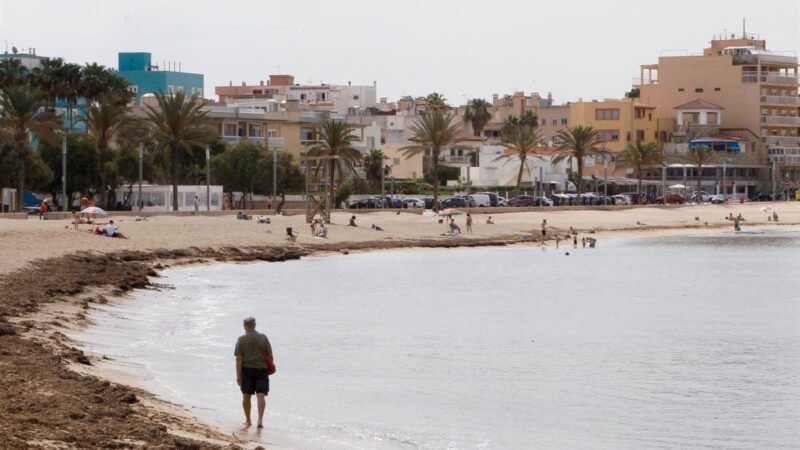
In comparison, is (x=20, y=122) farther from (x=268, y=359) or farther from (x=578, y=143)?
(x=268, y=359)

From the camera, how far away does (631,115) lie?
414 feet

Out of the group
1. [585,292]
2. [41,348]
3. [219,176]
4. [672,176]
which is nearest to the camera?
[41,348]

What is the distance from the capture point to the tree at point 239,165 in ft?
279

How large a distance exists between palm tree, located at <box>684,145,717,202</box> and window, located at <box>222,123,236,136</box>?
42.4 metres

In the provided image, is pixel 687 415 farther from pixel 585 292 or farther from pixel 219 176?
pixel 219 176

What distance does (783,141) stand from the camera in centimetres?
12850

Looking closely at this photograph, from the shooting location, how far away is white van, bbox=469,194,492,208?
94.3m

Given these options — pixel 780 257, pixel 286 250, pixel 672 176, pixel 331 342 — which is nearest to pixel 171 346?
pixel 331 342

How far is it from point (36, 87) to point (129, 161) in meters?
9.46

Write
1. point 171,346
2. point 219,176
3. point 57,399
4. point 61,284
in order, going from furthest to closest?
point 219,176 < point 61,284 < point 171,346 < point 57,399

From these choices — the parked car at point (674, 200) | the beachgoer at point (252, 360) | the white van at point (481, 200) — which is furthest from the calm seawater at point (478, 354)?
the parked car at point (674, 200)

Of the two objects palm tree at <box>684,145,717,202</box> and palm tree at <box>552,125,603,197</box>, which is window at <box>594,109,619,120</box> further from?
palm tree at <box>552,125,603,197</box>

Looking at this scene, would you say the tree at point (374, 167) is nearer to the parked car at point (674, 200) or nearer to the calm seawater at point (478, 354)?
the parked car at point (674, 200)

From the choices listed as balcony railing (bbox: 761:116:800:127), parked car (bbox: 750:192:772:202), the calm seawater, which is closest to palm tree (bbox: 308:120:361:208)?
the calm seawater
